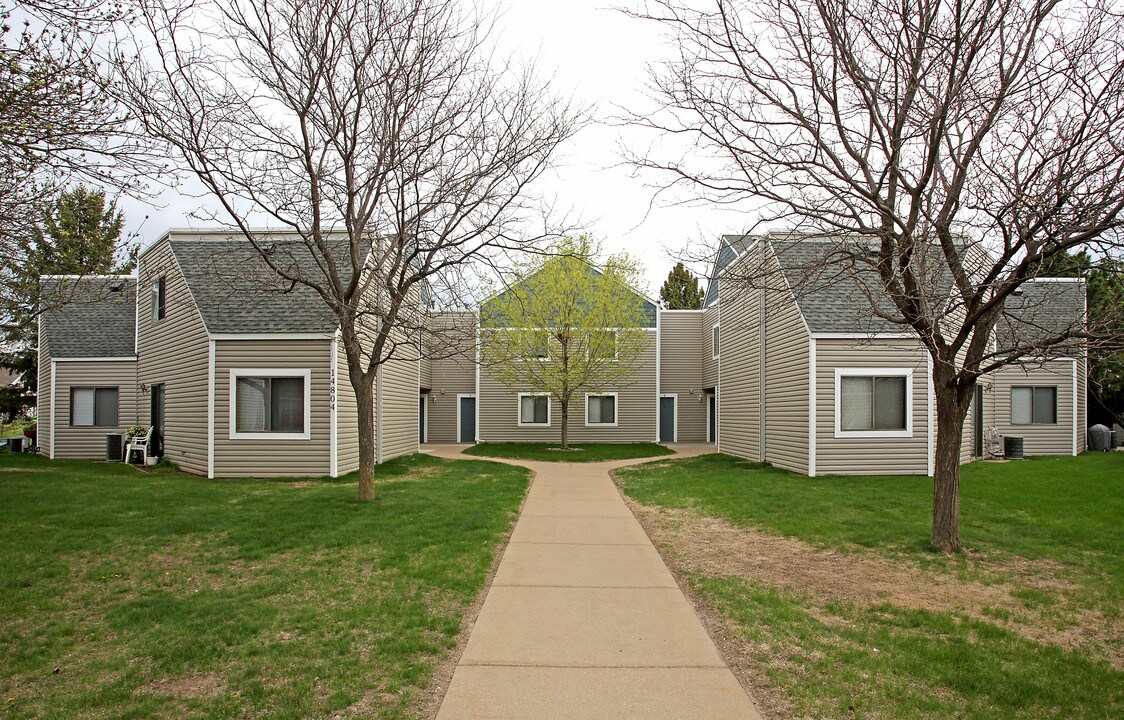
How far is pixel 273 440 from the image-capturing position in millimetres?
15461

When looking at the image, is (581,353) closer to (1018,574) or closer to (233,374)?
(233,374)

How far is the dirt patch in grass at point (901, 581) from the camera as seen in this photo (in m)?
5.61

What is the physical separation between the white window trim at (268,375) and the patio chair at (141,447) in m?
4.03

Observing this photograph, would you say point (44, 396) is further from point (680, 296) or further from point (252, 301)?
point (680, 296)

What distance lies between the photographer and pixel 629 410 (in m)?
28.2

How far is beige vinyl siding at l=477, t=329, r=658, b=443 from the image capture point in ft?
92.2

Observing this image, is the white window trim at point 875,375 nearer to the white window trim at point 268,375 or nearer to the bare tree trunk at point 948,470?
the bare tree trunk at point 948,470

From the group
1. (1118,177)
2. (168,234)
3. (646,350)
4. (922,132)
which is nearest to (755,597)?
(1118,177)

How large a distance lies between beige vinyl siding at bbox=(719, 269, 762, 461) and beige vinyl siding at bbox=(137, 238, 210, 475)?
1276 cm

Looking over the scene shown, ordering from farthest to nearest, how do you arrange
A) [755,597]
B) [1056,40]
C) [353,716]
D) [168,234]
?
[168,234] → [1056,40] → [755,597] → [353,716]

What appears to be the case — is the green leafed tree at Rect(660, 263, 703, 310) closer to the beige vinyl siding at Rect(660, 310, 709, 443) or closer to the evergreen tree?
the beige vinyl siding at Rect(660, 310, 709, 443)

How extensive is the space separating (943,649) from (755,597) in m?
1.66

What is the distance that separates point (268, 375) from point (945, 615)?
13.6 m

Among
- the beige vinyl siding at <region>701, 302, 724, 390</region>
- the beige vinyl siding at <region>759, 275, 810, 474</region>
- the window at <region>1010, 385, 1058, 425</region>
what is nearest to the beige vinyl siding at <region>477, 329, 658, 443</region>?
the beige vinyl siding at <region>701, 302, 724, 390</region>
